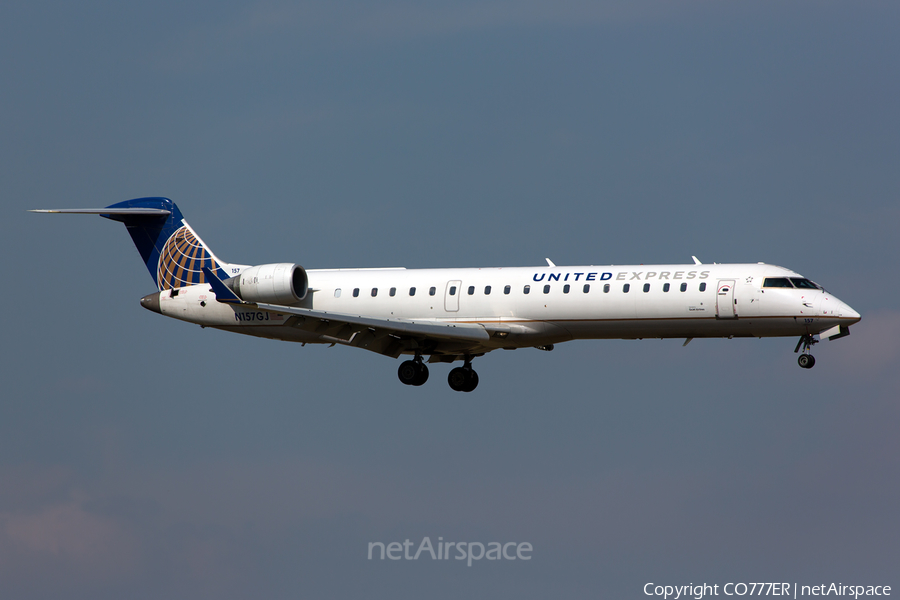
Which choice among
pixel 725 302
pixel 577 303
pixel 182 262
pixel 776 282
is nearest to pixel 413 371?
pixel 577 303

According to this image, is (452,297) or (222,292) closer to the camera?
(452,297)

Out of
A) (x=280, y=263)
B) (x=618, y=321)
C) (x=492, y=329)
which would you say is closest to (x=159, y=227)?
(x=280, y=263)

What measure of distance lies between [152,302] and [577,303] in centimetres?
1465

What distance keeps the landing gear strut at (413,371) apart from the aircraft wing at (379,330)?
50cm

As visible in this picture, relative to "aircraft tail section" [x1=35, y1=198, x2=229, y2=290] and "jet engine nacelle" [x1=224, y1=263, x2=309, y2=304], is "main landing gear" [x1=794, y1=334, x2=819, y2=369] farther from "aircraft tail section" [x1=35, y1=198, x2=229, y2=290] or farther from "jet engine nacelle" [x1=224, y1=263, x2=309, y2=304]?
"aircraft tail section" [x1=35, y1=198, x2=229, y2=290]

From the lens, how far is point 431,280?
119 ft

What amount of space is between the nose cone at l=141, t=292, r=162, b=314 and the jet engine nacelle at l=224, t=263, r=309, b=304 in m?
3.90

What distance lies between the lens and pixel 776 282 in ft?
108

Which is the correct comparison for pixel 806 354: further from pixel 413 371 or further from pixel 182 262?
pixel 182 262

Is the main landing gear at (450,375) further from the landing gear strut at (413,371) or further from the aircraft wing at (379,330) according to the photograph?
the aircraft wing at (379,330)

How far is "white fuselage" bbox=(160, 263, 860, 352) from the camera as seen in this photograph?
32.7 m

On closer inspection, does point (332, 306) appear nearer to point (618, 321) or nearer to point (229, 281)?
point (229, 281)

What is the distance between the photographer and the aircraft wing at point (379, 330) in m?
34.0

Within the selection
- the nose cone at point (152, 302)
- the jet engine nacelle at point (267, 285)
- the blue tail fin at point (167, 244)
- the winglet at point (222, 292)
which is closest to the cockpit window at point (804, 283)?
the jet engine nacelle at point (267, 285)
